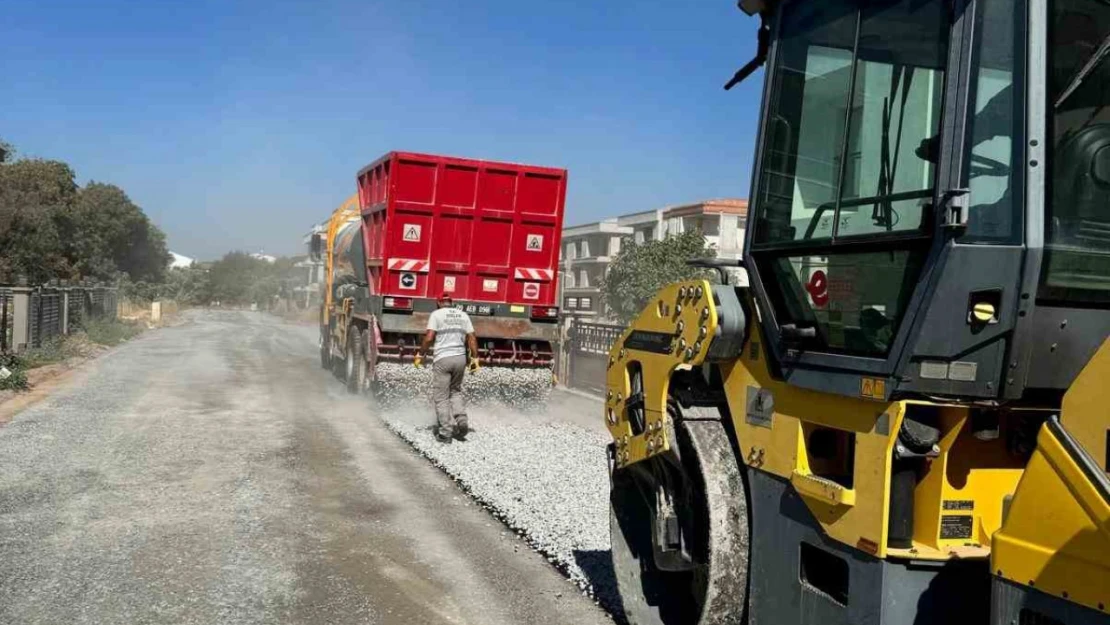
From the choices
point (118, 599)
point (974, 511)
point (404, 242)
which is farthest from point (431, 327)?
point (974, 511)

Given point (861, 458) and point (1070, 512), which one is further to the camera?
point (861, 458)

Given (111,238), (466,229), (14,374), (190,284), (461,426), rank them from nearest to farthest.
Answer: (461,426), (466,229), (14,374), (111,238), (190,284)

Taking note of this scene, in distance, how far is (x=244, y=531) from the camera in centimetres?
631

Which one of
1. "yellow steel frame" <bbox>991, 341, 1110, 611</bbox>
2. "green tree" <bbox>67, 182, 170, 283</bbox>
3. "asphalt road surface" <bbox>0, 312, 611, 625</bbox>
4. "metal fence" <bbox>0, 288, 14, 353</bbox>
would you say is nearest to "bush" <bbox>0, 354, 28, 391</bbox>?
"metal fence" <bbox>0, 288, 14, 353</bbox>

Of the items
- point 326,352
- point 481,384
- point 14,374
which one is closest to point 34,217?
point 326,352

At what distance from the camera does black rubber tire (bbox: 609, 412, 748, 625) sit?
350cm

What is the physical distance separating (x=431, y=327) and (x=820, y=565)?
7512mm

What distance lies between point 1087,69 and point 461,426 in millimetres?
8367

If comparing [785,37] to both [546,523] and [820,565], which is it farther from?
[546,523]

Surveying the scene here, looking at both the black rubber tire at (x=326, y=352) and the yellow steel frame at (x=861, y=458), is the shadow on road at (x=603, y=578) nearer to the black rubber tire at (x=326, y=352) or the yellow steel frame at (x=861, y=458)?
the yellow steel frame at (x=861, y=458)

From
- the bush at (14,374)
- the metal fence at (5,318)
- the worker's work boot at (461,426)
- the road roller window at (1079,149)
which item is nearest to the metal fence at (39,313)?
the metal fence at (5,318)

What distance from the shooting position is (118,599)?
4875 millimetres

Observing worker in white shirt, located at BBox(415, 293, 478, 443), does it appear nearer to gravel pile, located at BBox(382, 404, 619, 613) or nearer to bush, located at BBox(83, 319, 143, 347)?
gravel pile, located at BBox(382, 404, 619, 613)

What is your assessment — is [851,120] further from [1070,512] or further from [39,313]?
[39,313]
